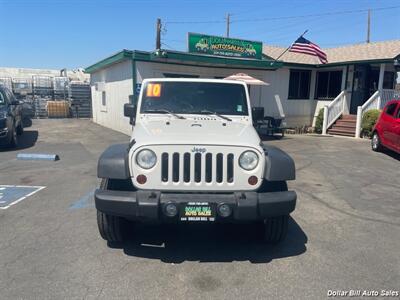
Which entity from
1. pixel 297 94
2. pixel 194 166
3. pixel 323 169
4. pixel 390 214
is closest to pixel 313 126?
pixel 297 94

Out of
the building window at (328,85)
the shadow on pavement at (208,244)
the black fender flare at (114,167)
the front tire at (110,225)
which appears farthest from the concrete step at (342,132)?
the black fender flare at (114,167)

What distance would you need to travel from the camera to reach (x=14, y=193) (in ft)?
20.4

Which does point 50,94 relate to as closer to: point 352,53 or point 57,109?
point 57,109

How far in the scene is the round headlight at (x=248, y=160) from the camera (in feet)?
11.6

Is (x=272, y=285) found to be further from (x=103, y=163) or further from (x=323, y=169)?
(x=323, y=169)

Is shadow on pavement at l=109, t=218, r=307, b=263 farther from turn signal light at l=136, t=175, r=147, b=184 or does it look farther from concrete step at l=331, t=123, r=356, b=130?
concrete step at l=331, t=123, r=356, b=130

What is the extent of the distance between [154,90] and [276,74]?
13941mm

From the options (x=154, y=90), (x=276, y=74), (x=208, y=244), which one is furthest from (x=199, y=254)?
(x=276, y=74)

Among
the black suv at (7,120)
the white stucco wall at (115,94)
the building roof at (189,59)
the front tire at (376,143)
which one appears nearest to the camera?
the black suv at (7,120)

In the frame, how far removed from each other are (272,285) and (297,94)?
17037 millimetres

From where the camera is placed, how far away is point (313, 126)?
1889cm

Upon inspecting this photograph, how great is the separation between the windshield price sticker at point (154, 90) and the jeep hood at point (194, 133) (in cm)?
57

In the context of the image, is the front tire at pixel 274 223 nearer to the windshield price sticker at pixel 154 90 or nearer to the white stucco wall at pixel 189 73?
the windshield price sticker at pixel 154 90

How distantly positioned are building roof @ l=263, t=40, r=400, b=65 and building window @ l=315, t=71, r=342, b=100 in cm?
80
